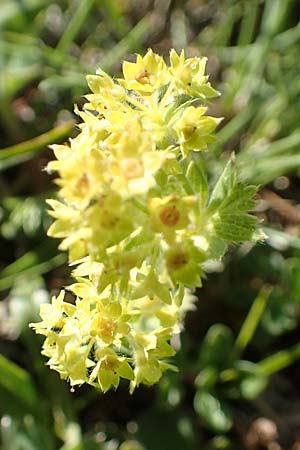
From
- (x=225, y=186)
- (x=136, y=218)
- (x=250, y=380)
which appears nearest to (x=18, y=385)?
(x=250, y=380)

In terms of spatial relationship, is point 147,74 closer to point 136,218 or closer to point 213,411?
point 136,218

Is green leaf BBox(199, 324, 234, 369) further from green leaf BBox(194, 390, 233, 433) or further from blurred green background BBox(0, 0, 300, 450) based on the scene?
green leaf BBox(194, 390, 233, 433)

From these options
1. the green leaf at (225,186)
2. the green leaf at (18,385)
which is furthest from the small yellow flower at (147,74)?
the green leaf at (18,385)

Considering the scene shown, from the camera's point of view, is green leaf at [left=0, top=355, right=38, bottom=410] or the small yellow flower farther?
green leaf at [left=0, top=355, right=38, bottom=410]

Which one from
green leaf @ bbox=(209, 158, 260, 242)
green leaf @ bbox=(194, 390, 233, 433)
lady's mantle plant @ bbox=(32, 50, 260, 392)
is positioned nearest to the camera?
lady's mantle plant @ bbox=(32, 50, 260, 392)

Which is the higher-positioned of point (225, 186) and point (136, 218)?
point (136, 218)

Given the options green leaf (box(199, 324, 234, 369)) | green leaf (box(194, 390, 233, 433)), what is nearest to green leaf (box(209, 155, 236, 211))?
green leaf (box(199, 324, 234, 369))
